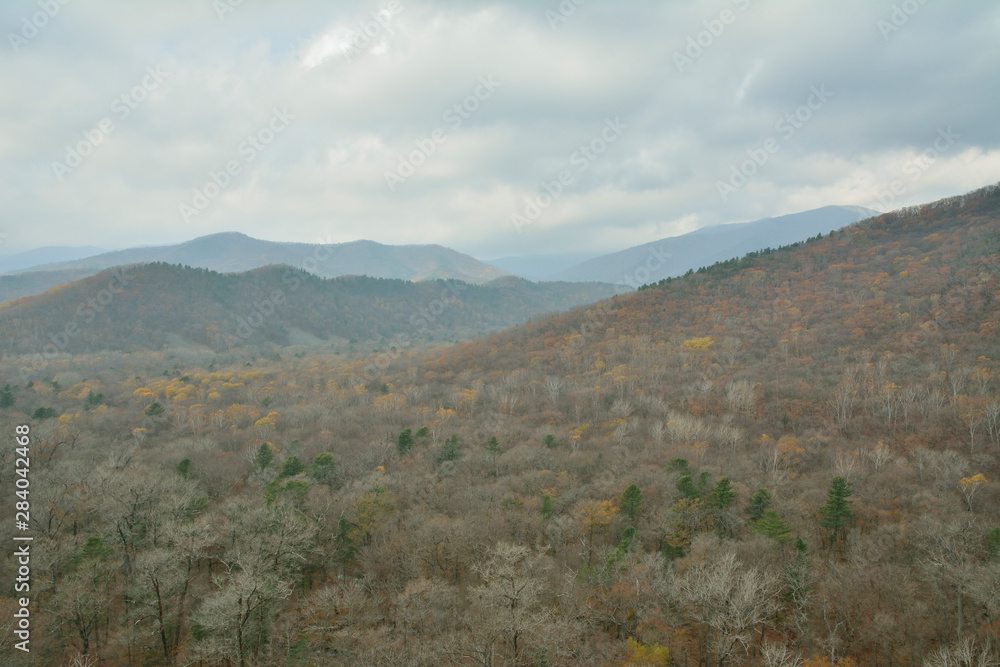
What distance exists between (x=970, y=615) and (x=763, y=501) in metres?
12.2

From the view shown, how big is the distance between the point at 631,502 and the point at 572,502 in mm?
6329

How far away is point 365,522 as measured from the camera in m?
38.5

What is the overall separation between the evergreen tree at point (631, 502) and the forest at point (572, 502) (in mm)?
497

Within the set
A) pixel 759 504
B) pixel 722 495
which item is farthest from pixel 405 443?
pixel 759 504

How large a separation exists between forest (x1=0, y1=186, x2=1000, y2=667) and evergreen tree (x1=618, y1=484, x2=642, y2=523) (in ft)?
1.63

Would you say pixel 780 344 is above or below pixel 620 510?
above

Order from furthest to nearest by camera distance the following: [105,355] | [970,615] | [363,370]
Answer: [105,355] < [363,370] < [970,615]

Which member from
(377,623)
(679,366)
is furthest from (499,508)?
(679,366)

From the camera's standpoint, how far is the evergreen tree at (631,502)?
3819 cm

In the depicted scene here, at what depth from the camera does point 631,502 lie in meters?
38.6

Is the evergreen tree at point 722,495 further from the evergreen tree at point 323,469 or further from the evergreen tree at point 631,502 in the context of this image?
the evergreen tree at point 323,469

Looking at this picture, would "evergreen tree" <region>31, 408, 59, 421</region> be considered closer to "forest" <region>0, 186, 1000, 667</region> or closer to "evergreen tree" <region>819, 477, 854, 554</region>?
"forest" <region>0, 186, 1000, 667</region>

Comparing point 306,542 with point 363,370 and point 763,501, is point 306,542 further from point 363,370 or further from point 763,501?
point 363,370

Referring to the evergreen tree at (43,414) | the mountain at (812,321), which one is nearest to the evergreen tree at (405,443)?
the mountain at (812,321)
